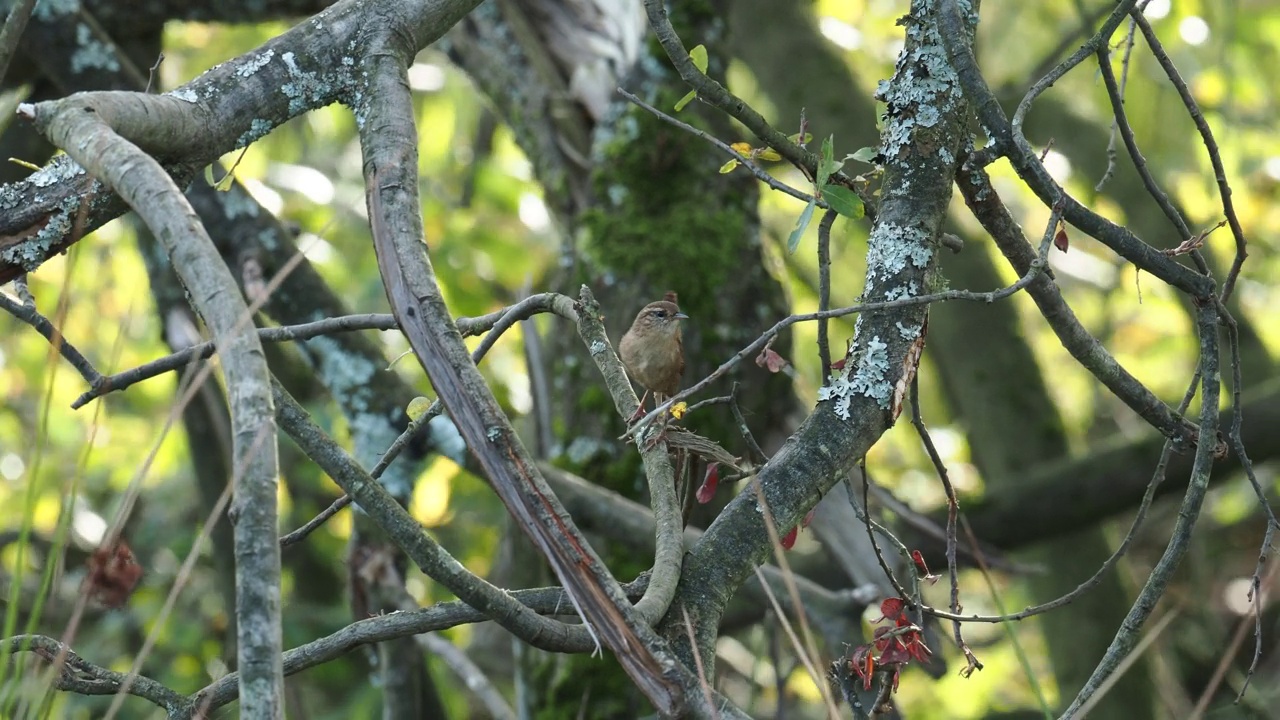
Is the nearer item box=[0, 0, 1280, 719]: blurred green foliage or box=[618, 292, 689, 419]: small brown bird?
box=[618, 292, 689, 419]: small brown bird

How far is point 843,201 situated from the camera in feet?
6.62

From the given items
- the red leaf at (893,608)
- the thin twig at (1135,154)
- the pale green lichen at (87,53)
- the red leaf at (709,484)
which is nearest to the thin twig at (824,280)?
the red leaf at (709,484)

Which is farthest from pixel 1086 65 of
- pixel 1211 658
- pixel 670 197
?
pixel 670 197

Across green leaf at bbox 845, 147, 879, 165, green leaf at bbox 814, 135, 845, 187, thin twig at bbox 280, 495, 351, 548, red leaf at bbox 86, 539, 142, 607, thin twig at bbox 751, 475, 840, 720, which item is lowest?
thin twig at bbox 751, 475, 840, 720

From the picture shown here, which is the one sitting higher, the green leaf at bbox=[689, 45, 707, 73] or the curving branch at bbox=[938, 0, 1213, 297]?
the green leaf at bbox=[689, 45, 707, 73]

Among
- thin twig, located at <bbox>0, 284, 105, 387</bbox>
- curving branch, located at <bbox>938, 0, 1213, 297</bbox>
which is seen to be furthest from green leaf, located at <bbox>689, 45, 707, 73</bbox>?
thin twig, located at <bbox>0, 284, 105, 387</bbox>

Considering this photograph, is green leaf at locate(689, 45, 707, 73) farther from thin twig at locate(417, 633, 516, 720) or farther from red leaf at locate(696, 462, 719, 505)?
thin twig at locate(417, 633, 516, 720)

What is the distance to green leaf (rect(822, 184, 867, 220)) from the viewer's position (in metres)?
2.00

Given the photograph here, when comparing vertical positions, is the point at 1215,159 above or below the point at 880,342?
above

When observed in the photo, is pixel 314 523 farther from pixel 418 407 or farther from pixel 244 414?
pixel 244 414

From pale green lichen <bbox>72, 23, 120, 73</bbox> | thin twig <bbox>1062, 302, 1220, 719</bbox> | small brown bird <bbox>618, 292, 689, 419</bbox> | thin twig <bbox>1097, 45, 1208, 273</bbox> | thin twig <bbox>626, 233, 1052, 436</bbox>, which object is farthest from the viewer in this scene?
pale green lichen <bbox>72, 23, 120, 73</bbox>

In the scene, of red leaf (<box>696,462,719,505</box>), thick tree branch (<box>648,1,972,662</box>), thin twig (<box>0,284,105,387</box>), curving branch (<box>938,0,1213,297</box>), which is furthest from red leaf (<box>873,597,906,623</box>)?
thin twig (<box>0,284,105,387</box>)

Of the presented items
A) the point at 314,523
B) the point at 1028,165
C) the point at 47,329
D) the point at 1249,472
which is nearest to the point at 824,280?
the point at 1028,165

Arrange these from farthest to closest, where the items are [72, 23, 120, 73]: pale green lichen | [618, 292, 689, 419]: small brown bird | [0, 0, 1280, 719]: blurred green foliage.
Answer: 1. [0, 0, 1280, 719]: blurred green foliage
2. [72, 23, 120, 73]: pale green lichen
3. [618, 292, 689, 419]: small brown bird
